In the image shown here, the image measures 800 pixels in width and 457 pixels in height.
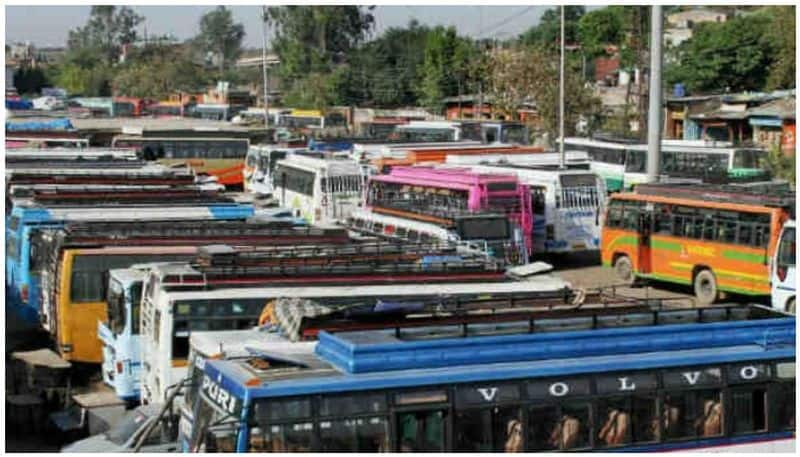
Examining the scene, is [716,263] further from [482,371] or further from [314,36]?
[314,36]

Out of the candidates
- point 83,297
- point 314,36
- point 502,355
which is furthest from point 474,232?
point 314,36

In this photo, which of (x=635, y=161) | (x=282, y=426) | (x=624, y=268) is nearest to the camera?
(x=282, y=426)

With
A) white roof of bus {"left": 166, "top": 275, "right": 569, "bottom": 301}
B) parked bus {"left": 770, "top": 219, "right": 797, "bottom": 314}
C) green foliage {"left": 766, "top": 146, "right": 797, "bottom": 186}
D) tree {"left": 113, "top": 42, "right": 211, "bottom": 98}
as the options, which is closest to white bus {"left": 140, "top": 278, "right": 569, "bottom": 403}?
white roof of bus {"left": 166, "top": 275, "right": 569, "bottom": 301}

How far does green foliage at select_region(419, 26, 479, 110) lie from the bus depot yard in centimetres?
3047

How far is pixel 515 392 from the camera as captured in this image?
9.73m

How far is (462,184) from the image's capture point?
25.3 m

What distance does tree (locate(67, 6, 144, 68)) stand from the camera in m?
132

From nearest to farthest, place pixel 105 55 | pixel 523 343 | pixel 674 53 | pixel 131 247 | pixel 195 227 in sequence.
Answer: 1. pixel 523 343
2. pixel 131 247
3. pixel 195 227
4. pixel 674 53
5. pixel 105 55

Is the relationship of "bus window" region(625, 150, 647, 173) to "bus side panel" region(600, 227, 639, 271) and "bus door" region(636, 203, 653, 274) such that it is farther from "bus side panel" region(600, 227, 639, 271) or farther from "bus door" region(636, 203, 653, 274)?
"bus door" region(636, 203, 653, 274)

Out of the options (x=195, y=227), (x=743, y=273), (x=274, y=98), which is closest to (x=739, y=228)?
(x=743, y=273)

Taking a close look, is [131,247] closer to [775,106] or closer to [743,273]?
[743,273]

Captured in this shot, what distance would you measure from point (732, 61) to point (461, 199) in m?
37.4

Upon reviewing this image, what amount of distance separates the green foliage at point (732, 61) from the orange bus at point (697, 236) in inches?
1471

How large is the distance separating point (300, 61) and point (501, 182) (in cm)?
5878
